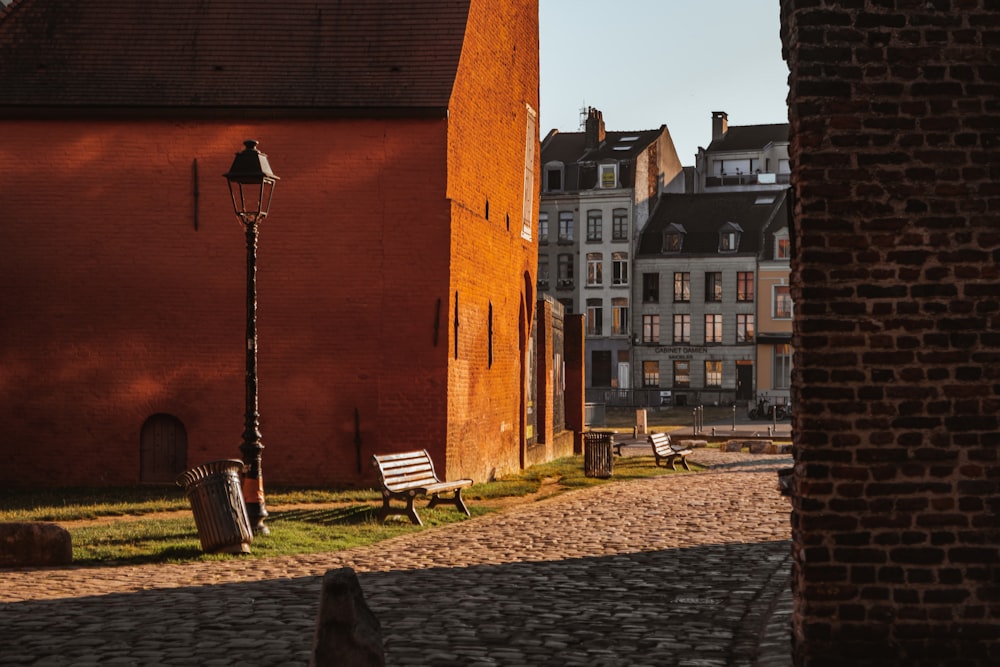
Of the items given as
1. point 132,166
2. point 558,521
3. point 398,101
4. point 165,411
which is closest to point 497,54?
point 398,101

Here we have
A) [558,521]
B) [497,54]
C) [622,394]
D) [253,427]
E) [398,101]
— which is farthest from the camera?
[622,394]

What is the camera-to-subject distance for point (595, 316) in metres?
68.8

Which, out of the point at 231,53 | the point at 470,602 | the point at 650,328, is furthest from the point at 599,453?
the point at 650,328

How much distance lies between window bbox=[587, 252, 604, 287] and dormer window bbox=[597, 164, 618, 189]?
146 inches

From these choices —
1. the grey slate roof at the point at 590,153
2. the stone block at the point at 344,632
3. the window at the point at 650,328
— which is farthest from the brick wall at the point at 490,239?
the grey slate roof at the point at 590,153

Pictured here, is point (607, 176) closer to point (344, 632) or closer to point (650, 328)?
point (650, 328)

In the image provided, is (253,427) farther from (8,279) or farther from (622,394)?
(622,394)

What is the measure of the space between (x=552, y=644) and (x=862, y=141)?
3.65 meters

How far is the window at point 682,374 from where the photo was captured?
2591 inches

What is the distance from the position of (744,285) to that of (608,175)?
9572 millimetres

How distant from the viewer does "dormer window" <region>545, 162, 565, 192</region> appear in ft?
230

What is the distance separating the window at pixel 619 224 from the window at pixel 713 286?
5.16m

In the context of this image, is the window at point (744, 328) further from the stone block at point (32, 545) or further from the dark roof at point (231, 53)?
the stone block at point (32, 545)

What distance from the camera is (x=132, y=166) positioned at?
2031cm
